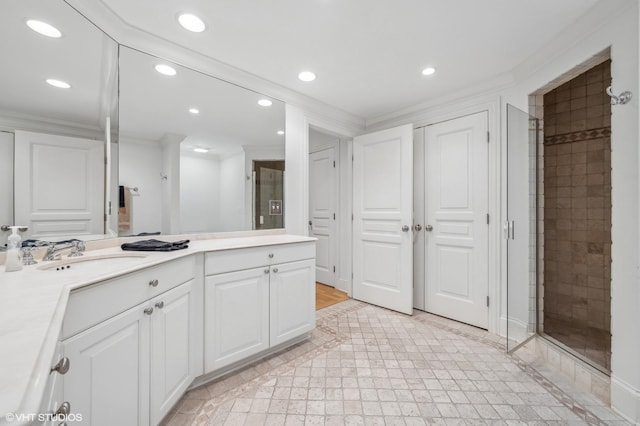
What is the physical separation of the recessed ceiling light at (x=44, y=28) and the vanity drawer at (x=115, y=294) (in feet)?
4.24

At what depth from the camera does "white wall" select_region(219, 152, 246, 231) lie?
2340 mm

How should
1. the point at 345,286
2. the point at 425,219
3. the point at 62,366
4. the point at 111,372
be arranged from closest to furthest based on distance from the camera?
the point at 62,366
the point at 111,372
the point at 425,219
the point at 345,286

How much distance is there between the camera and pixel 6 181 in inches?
48.7

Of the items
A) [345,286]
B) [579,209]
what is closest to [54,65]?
[345,286]

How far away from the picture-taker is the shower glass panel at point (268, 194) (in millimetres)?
2557

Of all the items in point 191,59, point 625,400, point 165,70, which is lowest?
point 625,400

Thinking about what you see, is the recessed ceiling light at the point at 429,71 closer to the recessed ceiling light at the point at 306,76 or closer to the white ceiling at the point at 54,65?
the recessed ceiling light at the point at 306,76

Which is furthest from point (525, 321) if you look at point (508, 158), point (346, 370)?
point (346, 370)

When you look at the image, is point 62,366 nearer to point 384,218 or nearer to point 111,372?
point 111,372

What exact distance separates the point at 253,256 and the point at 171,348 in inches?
27.8

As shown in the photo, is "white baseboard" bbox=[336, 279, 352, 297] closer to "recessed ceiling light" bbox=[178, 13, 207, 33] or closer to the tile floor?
the tile floor

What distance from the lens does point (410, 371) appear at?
1.87m

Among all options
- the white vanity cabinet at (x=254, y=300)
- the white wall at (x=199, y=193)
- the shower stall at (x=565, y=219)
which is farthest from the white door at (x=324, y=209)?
the shower stall at (x=565, y=219)

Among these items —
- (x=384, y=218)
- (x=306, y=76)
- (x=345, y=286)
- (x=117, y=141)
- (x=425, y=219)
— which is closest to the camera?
(x=117, y=141)
